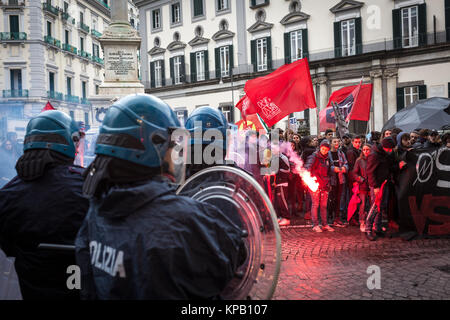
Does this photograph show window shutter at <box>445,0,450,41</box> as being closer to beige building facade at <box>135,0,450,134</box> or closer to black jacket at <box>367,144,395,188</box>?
beige building facade at <box>135,0,450,134</box>

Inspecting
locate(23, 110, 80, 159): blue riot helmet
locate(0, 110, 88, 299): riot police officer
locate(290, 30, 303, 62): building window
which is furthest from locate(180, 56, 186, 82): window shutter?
locate(0, 110, 88, 299): riot police officer

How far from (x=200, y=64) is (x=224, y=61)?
2422mm

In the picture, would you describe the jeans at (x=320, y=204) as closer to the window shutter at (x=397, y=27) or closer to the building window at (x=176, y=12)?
the window shutter at (x=397, y=27)

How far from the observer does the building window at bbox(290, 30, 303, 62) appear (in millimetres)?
25406

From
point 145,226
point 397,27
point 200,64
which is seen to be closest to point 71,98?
point 200,64

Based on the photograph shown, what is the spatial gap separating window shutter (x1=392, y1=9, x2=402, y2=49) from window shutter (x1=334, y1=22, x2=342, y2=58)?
3.25 meters

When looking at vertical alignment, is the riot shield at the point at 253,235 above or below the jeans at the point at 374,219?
above

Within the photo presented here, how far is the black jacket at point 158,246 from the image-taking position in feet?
4.29

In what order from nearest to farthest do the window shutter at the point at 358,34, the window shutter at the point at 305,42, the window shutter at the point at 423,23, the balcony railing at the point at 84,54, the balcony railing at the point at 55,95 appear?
the window shutter at the point at 423,23 < the window shutter at the point at 358,34 < the window shutter at the point at 305,42 < the balcony railing at the point at 55,95 < the balcony railing at the point at 84,54

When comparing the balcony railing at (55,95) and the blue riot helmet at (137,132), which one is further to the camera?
the balcony railing at (55,95)

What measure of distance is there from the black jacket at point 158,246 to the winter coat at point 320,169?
623 cm

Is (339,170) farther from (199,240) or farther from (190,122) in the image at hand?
(199,240)

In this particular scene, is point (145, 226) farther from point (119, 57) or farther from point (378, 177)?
point (119, 57)

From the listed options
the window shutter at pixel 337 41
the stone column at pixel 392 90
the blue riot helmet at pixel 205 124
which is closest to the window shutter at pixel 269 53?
the window shutter at pixel 337 41
